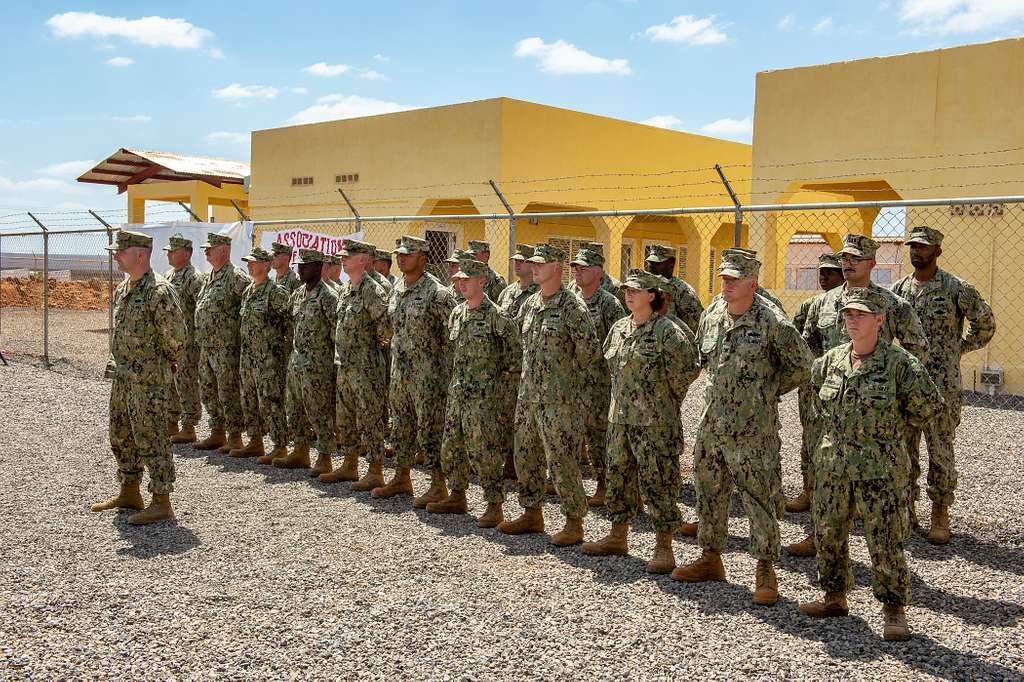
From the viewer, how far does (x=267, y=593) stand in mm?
4699

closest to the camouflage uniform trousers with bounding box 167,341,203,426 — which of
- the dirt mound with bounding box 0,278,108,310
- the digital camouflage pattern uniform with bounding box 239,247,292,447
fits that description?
the digital camouflage pattern uniform with bounding box 239,247,292,447

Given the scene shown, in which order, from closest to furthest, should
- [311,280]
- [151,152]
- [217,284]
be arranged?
[311,280]
[217,284]
[151,152]

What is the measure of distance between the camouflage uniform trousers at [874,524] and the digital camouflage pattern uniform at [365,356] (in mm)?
3761

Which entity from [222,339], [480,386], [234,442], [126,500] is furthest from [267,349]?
[480,386]

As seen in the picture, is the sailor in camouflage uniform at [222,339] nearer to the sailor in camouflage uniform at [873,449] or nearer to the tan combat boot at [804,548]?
the tan combat boot at [804,548]

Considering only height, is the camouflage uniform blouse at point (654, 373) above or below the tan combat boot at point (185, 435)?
above

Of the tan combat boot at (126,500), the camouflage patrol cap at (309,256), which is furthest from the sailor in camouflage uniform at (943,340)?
the tan combat boot at (126,500)

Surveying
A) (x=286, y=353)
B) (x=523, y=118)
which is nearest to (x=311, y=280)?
(x=286, y=353)

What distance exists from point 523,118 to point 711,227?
5.99 metres

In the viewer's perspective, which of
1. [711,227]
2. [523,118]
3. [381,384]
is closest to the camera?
[381,384]

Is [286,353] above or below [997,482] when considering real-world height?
above

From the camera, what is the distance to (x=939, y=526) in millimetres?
5828

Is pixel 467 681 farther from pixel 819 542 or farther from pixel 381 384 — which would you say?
pixel 381 384

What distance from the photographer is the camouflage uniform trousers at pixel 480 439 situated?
19.9 feet
